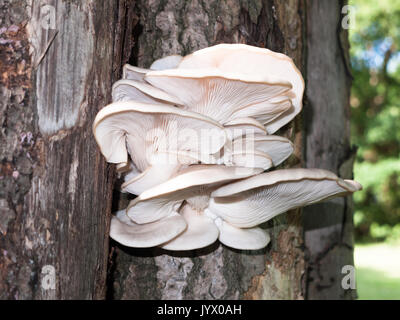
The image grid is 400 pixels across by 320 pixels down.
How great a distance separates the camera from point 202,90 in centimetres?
163

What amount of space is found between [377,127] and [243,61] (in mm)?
16813

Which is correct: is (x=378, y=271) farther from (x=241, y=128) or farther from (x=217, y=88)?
(x=217, y=88)

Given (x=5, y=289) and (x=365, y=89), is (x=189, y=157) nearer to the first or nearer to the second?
(x=5, y=289)

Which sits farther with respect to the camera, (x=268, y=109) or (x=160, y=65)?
(x=160, y=65)

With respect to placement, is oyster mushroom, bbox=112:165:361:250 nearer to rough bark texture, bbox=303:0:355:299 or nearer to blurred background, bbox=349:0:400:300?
rough bark texture, bbox=303:0:355:299

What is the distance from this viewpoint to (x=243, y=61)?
5.51 ft

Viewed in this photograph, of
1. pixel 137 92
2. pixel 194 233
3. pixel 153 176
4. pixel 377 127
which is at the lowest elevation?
pixel 194 233

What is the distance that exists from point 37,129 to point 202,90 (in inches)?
26.5

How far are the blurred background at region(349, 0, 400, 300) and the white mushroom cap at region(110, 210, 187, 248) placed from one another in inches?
564

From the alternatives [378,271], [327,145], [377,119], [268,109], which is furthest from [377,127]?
[268,109]

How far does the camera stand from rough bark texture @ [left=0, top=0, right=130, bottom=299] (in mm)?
1396

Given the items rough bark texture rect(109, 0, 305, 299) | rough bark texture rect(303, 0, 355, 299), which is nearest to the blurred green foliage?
rough bark texture rect(303, 0, 355, 299)
